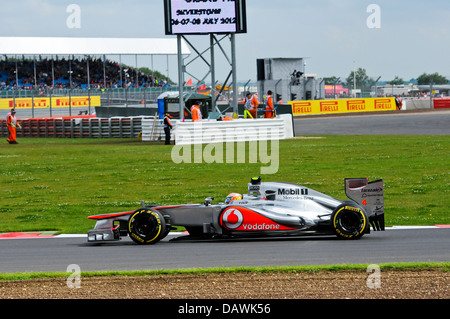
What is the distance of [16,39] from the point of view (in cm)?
6775

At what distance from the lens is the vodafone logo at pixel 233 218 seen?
10234mm

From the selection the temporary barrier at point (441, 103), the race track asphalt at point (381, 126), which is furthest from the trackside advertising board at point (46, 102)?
the temporary barrier at point (441, 103)

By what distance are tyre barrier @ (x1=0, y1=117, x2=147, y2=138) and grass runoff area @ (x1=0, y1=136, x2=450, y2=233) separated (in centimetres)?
839

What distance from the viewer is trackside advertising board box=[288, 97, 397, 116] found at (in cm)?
5503

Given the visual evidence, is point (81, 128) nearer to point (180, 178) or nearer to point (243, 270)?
point (180, 178)

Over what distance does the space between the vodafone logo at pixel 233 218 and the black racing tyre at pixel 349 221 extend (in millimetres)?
1216

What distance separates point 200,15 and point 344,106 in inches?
1147

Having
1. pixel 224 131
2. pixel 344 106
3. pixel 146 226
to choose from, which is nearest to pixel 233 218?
pixel 146 226

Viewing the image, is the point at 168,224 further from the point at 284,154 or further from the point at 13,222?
the point at 284,154

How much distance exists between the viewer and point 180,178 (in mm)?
18891

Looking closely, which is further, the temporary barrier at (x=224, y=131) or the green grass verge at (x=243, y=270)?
the temporary barrier at (x=224, y=131)

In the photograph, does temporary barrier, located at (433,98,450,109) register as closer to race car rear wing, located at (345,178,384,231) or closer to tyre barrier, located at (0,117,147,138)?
tyre barrier, located at (0,117,147,138)

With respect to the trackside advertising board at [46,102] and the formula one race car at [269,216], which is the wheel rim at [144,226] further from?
the trackside advertising board at [46,102]
